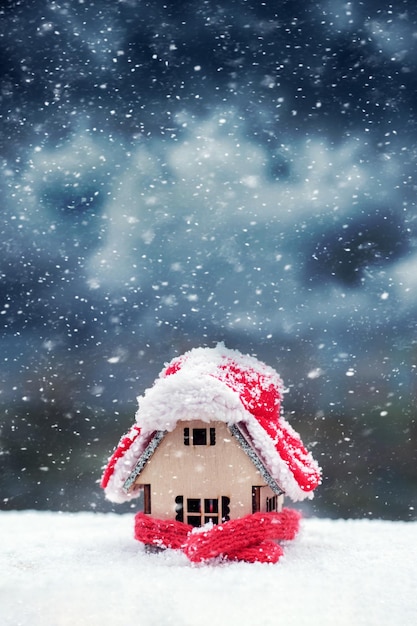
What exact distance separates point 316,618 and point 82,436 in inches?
47.5

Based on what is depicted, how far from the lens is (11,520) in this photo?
59.1 inches

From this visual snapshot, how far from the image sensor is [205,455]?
1142mm

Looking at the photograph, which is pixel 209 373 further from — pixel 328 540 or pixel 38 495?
pixel 38 495

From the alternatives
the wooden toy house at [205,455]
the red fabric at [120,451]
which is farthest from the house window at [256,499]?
the red fabric at [120,451]

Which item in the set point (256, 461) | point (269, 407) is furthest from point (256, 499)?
point (269, 407)

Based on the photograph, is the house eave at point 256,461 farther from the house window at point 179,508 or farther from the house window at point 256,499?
the house window at point 179,508

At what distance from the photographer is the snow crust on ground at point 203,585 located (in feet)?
2.54

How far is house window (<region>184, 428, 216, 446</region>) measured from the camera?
1.14 m

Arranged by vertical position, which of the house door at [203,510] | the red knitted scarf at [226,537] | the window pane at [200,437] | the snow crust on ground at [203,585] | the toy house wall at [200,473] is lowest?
the snow crust on ground at [203,585]

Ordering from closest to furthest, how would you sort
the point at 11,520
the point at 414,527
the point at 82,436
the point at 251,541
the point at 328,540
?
1. the point at 251,541
2. the point at 328,540
3. the point at 414,527
4. the point at 11,520
5. the point at 82,436

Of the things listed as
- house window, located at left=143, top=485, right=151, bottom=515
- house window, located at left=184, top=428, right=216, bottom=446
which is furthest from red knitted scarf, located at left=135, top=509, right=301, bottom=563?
house window, located at left=184, top=428, right=216, bottom=446

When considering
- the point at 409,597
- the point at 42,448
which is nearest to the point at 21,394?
the point at 42,448

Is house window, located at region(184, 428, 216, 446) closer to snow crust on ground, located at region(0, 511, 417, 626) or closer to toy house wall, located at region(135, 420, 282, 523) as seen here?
toy house wall, located at region(135, 420, 282, 523)

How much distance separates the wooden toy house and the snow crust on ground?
3.7 inches
